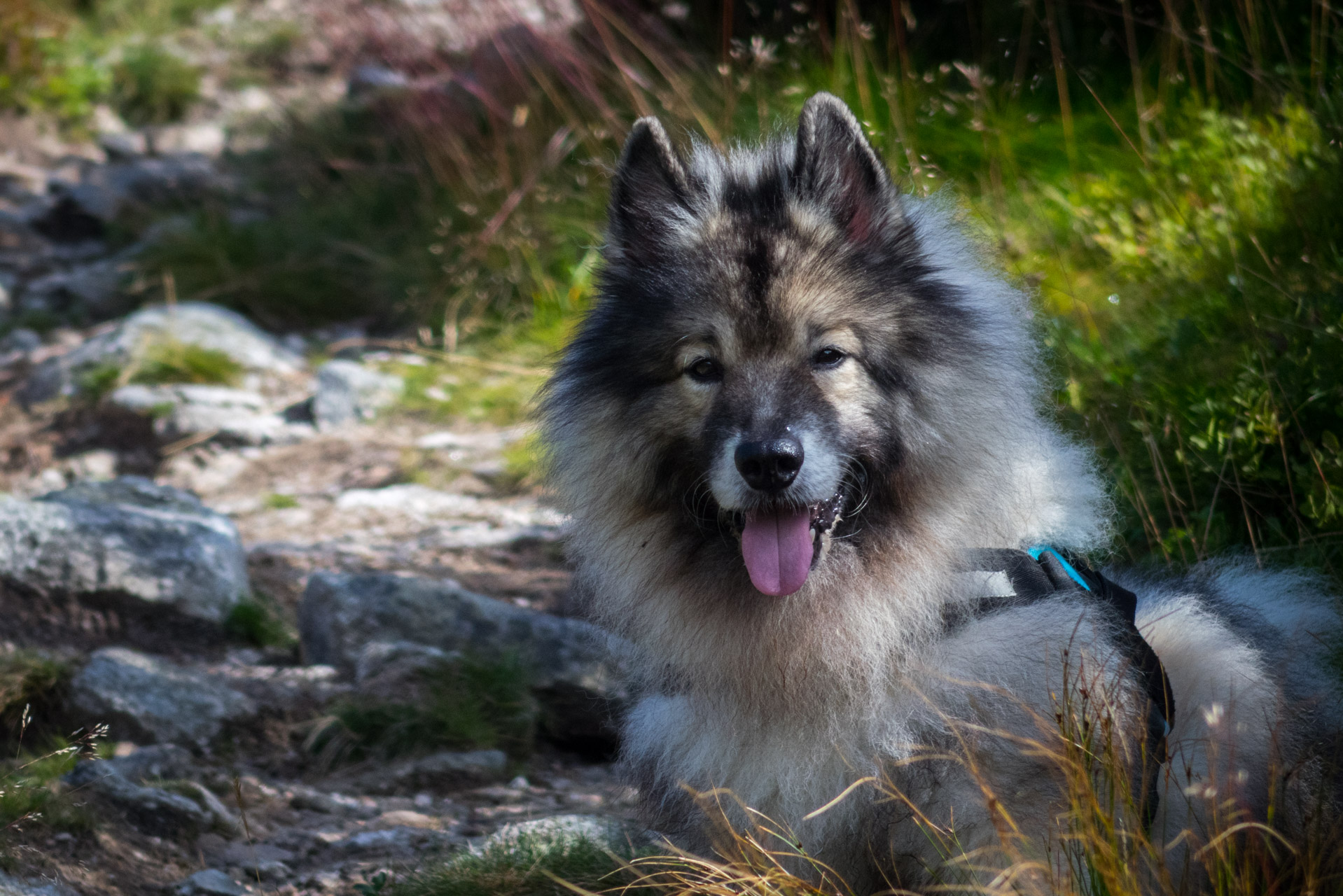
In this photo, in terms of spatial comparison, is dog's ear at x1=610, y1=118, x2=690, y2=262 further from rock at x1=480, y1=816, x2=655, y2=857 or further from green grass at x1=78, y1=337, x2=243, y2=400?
green grass at x1=78, y1=337, x2=243, y2=400

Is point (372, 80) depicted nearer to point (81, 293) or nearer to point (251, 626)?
point (81, 293)

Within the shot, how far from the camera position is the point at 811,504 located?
2.52 m

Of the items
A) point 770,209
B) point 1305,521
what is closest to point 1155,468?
point 1305,521

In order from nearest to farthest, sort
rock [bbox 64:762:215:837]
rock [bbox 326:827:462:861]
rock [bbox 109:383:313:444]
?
1. rock [bbox 64:762:215:837]
2. rock [bbox 326:827:462:861]
3. rock [bbox 109:383:313:444]

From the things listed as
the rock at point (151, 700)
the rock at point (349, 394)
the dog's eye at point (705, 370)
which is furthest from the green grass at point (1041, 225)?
the rock at point (151, 700)

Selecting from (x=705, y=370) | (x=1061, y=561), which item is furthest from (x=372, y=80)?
(x=1061, y=561)

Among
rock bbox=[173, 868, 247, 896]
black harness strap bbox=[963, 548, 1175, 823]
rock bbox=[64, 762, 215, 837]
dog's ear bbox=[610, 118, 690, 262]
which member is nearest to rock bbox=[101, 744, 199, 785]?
rock bbox=[64, 762, 215, 837]

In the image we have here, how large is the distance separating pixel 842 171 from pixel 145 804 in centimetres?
255

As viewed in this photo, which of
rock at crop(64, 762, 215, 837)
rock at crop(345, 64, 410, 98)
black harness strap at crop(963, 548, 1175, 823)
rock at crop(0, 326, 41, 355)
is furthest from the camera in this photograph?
rock at crop(345, 64, 410, 98)

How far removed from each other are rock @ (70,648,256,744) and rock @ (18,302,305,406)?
3816 millimetres

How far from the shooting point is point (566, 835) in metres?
2.93

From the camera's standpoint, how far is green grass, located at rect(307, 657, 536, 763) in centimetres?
383

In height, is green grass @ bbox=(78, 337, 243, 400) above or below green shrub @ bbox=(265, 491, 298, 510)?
above

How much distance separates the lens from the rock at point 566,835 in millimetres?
2869
